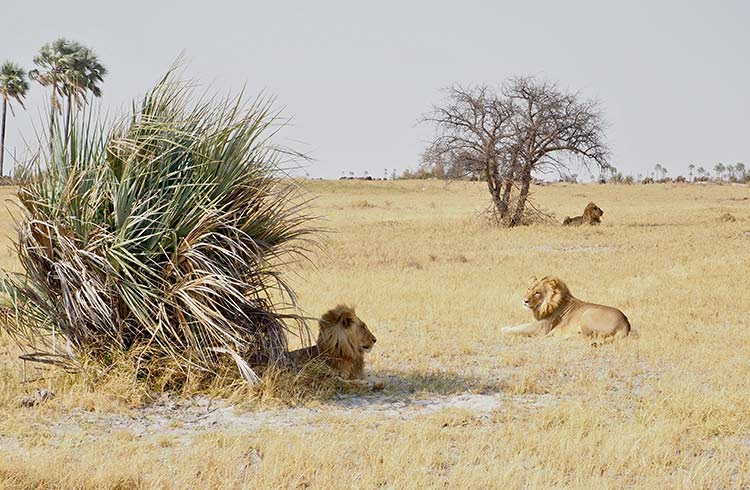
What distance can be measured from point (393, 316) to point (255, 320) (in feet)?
18.1

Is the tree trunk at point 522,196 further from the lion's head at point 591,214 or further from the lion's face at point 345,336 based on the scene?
the lion's face at point 345,336

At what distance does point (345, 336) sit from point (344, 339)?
31mm

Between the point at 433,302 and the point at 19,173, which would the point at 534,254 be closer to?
the point at 433,302

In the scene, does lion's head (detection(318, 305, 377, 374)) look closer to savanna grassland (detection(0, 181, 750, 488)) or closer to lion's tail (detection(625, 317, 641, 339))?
savanna grassland (detection(0, 181, 750, 488))

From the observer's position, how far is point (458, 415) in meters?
7.59

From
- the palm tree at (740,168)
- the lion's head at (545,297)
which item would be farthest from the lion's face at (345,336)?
the palm tree at (740,168)

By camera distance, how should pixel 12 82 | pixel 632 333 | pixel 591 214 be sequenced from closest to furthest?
pixel 632 333, pixel 591 214, pixel 12 82

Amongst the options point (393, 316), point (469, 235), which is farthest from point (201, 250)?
point (469, 235)

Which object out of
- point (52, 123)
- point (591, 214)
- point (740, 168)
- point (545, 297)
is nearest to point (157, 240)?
point (52, 123)

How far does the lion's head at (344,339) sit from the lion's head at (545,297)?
4.22 m

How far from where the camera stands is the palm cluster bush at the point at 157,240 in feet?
25.9

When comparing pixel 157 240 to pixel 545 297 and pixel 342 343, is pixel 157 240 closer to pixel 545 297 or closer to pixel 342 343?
pixel 342 343

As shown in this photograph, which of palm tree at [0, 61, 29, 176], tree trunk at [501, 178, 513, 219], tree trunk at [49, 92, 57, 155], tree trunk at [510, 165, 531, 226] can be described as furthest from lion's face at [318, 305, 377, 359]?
palm tree at [0, 61, 29, 176]

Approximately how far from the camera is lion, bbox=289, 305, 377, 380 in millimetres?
8617
